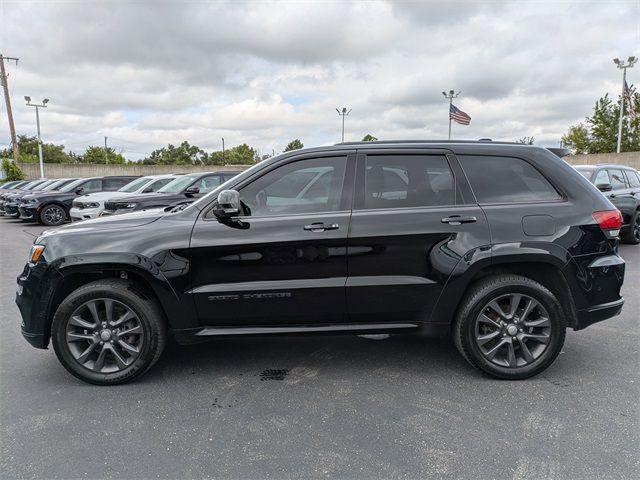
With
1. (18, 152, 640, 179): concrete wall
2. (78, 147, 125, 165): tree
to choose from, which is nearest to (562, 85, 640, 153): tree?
(18, 152, 640, 179): concrete wall

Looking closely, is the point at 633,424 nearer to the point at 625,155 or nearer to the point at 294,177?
the point at 294,177

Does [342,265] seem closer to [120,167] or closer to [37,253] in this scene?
[37,253]

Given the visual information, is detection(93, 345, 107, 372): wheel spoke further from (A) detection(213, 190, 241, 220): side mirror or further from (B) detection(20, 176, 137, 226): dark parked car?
(B) detection(20, 176, 137, 226): dark parked car

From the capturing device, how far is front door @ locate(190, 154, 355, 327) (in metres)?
3.30

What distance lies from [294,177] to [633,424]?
283cm

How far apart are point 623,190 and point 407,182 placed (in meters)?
7.96

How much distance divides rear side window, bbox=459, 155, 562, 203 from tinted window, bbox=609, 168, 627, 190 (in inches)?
270

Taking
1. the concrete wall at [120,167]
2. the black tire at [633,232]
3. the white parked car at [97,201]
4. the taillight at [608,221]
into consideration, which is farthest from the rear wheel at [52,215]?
the concrete wall at [120,167]

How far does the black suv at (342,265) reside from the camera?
3.31m

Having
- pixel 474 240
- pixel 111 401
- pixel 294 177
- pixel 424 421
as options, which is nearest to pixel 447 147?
pixel 474 240

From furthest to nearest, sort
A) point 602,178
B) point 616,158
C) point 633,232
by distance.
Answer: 1. point 616,158
2. point 633,232
3. point 602,178

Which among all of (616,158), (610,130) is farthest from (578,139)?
(616,158)

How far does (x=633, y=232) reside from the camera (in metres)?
9.36

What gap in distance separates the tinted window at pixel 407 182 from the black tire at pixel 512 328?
765 millimetres
